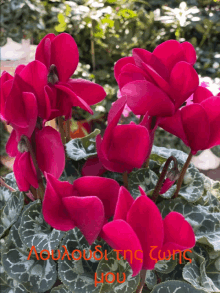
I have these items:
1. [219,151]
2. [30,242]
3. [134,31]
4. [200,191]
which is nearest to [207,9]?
[134,31]

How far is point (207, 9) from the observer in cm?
164

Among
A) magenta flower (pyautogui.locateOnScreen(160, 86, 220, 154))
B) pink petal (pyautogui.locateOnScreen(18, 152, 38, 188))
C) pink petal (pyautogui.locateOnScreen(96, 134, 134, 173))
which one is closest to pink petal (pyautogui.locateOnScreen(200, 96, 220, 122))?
magenta flower (pyautogui.locateOnScreen(160, 86, 220, 154))

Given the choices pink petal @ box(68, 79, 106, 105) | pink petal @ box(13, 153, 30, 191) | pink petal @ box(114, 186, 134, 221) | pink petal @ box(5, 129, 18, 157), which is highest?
pink petal @ box(68, 79, 106, 105)

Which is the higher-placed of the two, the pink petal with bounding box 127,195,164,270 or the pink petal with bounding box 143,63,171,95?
the pink petal with bounding box 143,63,171,95

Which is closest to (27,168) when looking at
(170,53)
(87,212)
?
(87,212)

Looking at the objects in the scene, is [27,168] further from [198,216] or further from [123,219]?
[198,216]

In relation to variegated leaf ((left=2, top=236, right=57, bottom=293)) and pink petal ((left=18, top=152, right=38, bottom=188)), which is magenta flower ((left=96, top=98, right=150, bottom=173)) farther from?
variegated leaf ((left=2, top=236, right=57, bottom=293))

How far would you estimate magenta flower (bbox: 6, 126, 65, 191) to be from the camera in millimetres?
361

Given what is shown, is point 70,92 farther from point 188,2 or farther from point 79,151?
point 188,2

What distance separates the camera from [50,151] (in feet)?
1.19

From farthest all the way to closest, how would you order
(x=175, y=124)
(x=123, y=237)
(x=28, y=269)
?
1. (x=28, y=269)
2. (x=175, y=124)
3. (x=123, y=237)

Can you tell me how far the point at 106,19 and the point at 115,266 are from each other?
1276 mm

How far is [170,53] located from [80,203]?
209 millimetres

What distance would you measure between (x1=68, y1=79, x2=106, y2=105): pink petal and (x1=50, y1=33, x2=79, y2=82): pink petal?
0.05 feet
